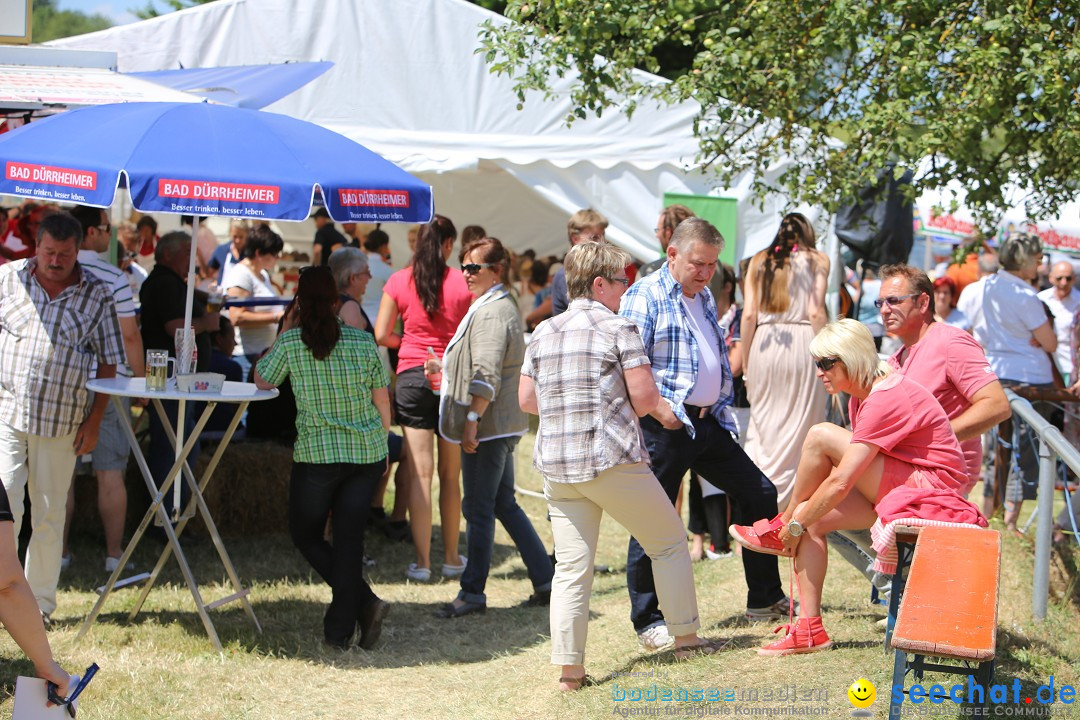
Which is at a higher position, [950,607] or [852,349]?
[852,349]

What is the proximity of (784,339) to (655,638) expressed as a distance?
2.07 meters

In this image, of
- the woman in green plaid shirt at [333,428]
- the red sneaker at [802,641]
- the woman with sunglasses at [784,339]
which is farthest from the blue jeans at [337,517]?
the woman with sunglasses at [784,339]

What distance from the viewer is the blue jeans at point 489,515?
19.4 feet

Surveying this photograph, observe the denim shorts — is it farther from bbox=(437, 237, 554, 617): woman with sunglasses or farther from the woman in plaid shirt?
the woman in plaid shirt

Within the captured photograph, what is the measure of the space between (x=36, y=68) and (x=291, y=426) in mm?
2695

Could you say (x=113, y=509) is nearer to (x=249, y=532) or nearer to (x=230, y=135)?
(x=249, y=532)

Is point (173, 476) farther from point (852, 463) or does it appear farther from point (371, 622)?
point (852, 463)

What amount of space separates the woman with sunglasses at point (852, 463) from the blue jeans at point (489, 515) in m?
1.64

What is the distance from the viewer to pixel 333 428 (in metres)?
Answer: 5.15

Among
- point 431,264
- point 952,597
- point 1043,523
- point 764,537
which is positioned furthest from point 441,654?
point 1043,523

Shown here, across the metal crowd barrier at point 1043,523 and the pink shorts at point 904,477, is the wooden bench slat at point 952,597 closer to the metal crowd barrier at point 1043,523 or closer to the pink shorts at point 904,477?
the pink shorts at point 904,477

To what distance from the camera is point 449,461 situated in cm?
647

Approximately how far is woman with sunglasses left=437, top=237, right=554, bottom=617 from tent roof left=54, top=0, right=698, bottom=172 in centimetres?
497

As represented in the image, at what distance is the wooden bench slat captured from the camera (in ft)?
11.1
